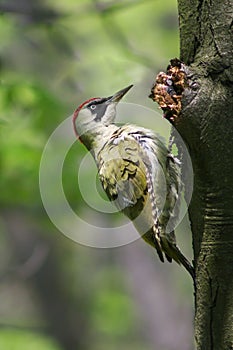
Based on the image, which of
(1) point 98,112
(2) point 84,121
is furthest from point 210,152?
(2) point 84,121

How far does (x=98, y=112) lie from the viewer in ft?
12.6

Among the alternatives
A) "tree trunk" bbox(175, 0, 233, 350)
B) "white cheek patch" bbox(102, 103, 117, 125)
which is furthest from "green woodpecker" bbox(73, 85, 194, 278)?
"tree trunk" bbox(175, 0, 233, 350)

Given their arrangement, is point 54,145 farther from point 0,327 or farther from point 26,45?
point 0,327

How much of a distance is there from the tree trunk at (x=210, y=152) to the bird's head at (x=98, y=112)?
1.33m

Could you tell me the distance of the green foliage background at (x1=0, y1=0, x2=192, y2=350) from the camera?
5145mm

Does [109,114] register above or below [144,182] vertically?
above

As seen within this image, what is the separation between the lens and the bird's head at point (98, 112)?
12.6 feet

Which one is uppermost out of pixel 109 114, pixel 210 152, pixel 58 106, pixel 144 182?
pixel 210 152

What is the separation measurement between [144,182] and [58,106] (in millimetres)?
1813

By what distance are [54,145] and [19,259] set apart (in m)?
5.79

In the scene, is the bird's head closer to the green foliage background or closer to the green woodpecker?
→ the green woodpecker

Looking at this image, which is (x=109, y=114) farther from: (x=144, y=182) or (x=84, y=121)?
(x=144, y=182)

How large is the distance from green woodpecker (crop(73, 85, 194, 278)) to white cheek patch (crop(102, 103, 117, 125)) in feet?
0.58

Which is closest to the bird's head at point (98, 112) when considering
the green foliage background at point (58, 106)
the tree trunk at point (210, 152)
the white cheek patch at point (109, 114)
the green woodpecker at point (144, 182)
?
the white cheek patch at point (109, 114)
